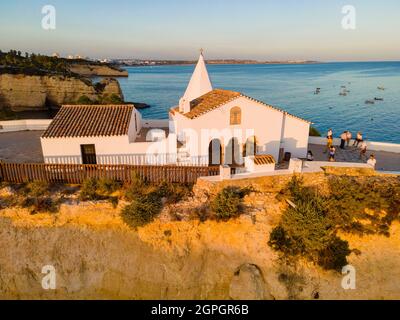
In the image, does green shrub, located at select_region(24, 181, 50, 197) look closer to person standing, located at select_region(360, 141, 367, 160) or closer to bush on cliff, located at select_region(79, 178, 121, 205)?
bush on cliff, located at select_region(79, 178, 121, 205)

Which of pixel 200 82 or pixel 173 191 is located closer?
pixel 173 191

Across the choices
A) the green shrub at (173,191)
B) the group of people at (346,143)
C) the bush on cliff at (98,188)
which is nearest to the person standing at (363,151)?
the group of people at (346,143)

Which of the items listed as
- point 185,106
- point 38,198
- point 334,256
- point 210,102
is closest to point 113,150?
point 38,198

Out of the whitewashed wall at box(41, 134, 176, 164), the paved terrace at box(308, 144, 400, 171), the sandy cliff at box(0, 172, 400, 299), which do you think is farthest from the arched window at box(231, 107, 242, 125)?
the paved terrace at box(308, 144, 400, 171)

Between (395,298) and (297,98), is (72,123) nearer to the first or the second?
(395,298)

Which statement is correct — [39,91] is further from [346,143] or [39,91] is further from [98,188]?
[346,143]
